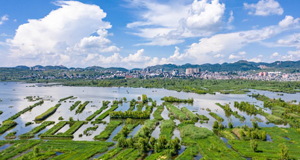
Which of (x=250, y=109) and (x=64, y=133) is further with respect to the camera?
(x=250, y=109)

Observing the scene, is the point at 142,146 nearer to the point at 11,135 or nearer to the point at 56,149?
the point at 56,149

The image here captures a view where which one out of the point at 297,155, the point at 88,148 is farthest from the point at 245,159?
the point at 88,148

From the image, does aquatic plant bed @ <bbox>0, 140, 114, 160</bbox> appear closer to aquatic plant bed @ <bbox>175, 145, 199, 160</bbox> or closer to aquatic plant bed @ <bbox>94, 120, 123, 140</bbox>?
aquatic plant bed @ <bbox>94, 120, 123, 140</bbox>

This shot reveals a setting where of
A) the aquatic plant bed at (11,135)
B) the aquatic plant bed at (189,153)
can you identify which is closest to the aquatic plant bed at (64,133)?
the aquatic plant bed at (11,135)

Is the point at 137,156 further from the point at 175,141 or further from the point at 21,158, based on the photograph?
the point at 21,158

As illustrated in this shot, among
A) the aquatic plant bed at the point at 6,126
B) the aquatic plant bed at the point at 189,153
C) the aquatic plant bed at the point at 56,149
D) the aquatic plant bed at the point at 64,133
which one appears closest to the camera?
the aquatic plant bed at the point at 189,153

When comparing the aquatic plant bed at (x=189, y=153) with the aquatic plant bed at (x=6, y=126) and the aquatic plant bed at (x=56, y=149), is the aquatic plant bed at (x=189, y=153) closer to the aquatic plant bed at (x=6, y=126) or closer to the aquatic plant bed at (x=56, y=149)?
the aquatic plant bed at (x=56, y=149)

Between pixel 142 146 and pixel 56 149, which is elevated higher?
Answer: pixel 142 146

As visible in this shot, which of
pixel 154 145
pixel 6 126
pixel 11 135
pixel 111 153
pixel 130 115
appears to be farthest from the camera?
pixel 130 115

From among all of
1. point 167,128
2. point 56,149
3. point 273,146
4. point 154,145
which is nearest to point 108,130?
point 56,149

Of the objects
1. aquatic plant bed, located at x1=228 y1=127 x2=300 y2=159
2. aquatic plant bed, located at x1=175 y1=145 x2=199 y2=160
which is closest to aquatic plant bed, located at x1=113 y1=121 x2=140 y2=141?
aquatic plant bed, located at x1=175 y1=145 x2=199 y2=160

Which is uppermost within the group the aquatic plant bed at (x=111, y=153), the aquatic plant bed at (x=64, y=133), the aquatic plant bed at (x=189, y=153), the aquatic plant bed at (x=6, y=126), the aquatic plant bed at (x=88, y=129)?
the aquatic plant bed at (x=6, y=126)
